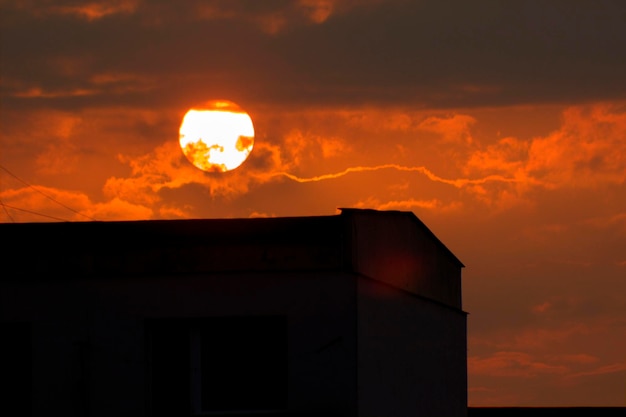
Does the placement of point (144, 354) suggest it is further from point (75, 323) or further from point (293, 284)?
point (293, 284)

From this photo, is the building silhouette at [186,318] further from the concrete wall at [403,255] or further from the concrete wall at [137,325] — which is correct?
the concrete wall at [403,255]

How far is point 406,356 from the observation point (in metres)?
25.5

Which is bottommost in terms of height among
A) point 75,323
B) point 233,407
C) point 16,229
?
point 233,407

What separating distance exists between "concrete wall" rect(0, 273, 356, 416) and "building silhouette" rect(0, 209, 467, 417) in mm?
18

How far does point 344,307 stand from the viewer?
2019cm

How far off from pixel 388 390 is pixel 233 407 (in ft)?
14.0

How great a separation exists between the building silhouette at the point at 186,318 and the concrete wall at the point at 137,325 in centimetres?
2

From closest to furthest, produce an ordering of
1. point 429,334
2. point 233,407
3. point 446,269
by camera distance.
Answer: point 233,407, point 429,334, point 446,269

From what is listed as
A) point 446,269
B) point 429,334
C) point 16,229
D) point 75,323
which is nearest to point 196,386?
point 75,323

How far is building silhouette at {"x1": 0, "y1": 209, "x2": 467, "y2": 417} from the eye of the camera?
20.1 metres

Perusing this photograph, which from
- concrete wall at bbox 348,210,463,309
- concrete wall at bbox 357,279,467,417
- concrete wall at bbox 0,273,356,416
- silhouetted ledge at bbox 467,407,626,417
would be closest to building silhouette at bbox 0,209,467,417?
concrete wall at bbox 0,273,356,416

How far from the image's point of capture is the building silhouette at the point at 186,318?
20.1 meters

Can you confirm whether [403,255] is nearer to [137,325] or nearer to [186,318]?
[186,318]

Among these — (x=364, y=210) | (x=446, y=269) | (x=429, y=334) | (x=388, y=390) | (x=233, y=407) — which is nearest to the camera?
(x=233, y=407)
